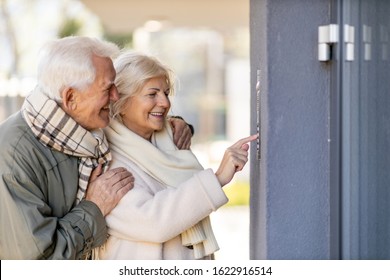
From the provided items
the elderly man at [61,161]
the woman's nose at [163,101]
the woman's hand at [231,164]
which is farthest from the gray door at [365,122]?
the elderly man at [61,161]

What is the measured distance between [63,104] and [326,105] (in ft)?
2.92

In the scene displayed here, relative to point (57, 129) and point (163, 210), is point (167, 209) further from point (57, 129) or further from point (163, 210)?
point (57, 129)

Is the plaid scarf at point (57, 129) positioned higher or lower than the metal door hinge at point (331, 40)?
lower

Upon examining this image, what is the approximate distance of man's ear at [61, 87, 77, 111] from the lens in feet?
9.60

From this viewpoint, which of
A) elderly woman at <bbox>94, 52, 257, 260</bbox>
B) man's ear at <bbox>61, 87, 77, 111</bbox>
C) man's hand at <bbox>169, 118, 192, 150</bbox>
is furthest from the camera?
man's hand at <bbox>169, 118, 192, 150</bbox>

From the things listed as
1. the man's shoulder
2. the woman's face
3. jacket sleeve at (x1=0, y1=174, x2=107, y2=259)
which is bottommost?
jacket sleeve at (x1=0, y1=174, x2=107, y2=259)

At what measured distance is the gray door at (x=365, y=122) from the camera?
2807 millimetres

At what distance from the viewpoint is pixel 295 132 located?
291 centimetres

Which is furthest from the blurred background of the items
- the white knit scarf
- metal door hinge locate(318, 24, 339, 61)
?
metal door hinge locate(318, 24, 339, 61)

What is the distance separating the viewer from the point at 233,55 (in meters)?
26.9

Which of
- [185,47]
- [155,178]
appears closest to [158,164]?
[155,178]

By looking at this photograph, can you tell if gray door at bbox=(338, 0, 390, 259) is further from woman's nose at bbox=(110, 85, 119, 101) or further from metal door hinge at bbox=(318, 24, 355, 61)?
woman's nose at bbox=(110, 85, 119, 101)

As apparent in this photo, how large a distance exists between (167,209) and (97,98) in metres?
0.46

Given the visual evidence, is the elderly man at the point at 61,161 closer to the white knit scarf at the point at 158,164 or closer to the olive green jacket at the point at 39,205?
the olive green jacket at the point at 39,205
